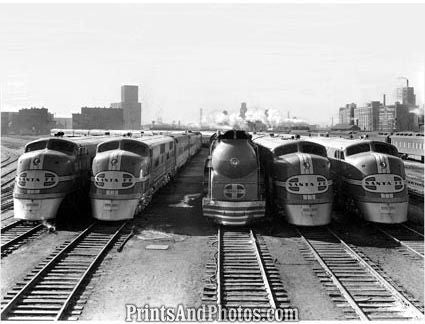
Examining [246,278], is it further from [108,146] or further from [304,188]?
[108,146]

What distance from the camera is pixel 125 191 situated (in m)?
17.8

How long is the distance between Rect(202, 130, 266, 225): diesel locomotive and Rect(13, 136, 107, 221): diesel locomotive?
598cm

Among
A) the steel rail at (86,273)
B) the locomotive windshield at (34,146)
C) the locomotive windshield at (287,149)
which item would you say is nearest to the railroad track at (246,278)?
the steel rail at (86,273)

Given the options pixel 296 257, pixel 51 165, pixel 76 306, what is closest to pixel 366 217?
pixel 296 257

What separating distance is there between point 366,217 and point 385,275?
4.91m

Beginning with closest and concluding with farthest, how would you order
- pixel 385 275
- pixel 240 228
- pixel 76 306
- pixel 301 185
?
pixel 76 306
pixel 385 275
pixel 301 185
pixel 240 228

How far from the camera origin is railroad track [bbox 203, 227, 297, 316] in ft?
35.1

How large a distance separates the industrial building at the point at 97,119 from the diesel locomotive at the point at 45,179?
11856cm

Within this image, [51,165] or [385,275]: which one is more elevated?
[51,165]

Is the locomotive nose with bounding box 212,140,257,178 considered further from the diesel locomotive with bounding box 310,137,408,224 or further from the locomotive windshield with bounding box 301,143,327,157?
the diesel locomotive with bounding box 310,137,408,224

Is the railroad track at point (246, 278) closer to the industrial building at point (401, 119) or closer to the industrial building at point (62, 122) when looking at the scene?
the industrial building at point (401, 119)

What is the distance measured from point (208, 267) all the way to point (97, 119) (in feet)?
418

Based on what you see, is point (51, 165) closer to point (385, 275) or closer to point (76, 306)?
point (76, 306)

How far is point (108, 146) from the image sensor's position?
19.1 metres
